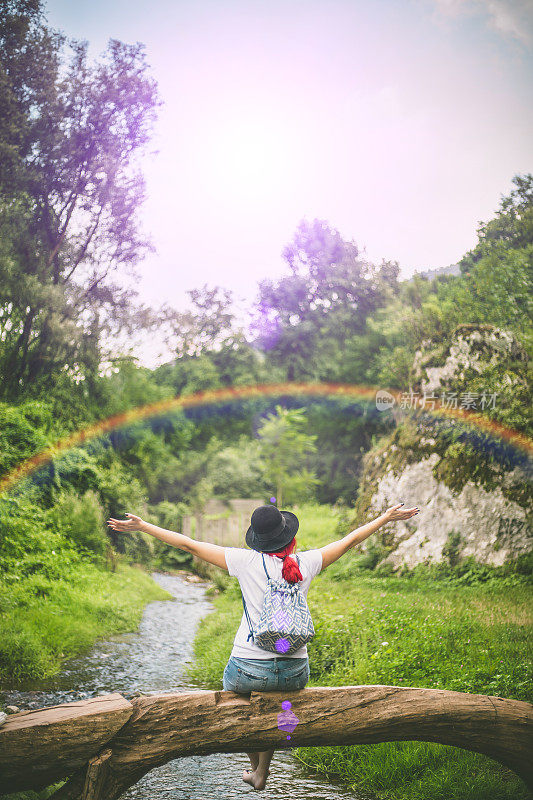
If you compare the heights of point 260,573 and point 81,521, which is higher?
point 260,573

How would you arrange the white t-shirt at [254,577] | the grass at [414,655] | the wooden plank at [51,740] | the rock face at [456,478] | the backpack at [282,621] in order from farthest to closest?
the rock face at [456,478] → the grass at [414,655] → the white t-shirt at [254,577] → the backpack at [282,621] → the wooden plank at [51,740]

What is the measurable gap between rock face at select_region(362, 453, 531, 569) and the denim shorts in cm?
875

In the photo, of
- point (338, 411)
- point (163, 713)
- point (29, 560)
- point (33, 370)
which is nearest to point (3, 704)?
point (163, 713)

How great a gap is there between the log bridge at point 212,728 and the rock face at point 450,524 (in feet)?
25.8

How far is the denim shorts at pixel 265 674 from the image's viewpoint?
3744 mm

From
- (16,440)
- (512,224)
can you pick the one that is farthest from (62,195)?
(512,224)

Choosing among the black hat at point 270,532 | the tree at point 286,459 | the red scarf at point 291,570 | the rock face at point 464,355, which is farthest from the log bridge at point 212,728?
the tree at point 286,459

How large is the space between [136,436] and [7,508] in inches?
504

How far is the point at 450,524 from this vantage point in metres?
12.5

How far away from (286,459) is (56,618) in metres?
→ 18.7

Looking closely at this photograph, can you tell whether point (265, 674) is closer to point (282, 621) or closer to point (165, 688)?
point (282, 621)

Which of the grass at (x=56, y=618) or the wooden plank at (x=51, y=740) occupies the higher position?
the wooden plank at (x=51, y=740)

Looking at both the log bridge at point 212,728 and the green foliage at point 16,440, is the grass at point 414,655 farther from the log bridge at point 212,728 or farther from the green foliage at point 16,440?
the green foliage at point 16,440

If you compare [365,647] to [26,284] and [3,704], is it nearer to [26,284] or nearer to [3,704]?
[3,704]
